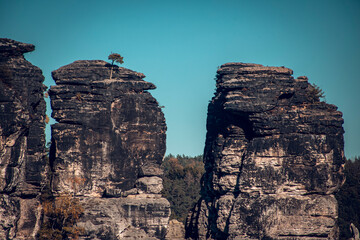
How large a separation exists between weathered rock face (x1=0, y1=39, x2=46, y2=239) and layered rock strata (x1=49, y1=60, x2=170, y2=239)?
2.71 meters

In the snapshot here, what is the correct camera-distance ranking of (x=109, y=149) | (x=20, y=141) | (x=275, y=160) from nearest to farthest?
1. (x=20, y=141)
2. (x=275, y=160)
3. (x=109, y=149)

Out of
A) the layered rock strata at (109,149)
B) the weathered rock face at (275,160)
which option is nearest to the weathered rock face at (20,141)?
the layered rock strata at (109,149)

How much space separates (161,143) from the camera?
302ft

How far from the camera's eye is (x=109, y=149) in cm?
8906

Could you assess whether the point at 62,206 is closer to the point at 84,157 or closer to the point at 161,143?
the point at 84,157

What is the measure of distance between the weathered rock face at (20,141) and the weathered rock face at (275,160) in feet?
61.0

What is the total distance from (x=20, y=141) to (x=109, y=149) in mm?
12571

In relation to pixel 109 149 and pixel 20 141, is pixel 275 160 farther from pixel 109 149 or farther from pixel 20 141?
pixel 20 141

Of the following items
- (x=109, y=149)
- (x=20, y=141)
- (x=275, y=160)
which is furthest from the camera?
(x=109, y=149)

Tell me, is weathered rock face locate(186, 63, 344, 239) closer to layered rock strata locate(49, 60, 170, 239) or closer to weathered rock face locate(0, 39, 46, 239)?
layered rock strata locate(49, 60, 170, 239)

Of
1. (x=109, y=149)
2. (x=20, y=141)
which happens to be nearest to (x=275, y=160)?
(x=109, y=149)

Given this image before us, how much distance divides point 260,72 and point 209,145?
1250 centimetres

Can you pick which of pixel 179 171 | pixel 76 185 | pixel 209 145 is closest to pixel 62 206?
pixel 76 185

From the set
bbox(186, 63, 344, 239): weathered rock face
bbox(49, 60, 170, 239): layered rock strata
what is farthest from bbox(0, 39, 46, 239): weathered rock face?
bbox(186, 63, 344, 239): weathered rock face
